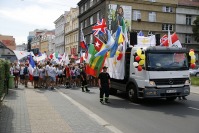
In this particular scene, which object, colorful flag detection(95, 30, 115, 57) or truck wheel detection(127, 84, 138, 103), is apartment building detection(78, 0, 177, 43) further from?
truck wheel detection(127, 84, 138, 103)

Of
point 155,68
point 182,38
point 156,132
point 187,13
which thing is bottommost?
A: point 156,132

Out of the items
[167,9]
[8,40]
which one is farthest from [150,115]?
[167,9]

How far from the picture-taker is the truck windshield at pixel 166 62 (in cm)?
1270

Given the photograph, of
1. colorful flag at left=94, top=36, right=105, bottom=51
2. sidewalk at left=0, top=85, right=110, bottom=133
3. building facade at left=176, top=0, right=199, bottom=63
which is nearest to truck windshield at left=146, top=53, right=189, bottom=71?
colorful flag at left=94, top=36, right=105, bottom=51

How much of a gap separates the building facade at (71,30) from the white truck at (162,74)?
60.0 meters

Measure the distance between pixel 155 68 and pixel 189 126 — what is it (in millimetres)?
3965

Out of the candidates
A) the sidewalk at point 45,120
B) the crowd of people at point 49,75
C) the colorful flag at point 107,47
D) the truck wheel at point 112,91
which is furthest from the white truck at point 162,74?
the crowd of people at point 49,75

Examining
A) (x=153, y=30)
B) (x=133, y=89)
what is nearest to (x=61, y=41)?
(x=153, y=30)

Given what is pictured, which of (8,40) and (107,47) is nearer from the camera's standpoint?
(107,47)

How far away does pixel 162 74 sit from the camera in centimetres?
1268

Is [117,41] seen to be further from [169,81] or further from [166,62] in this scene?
[169,81]

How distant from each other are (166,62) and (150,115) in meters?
2.87

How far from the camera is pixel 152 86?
12.6m

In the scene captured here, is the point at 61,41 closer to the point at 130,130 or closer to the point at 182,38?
the point at 182,38
